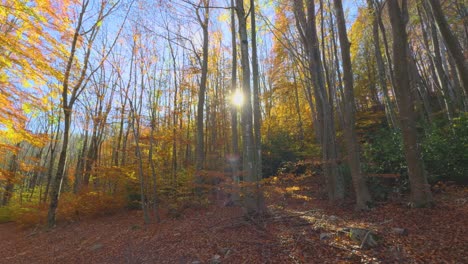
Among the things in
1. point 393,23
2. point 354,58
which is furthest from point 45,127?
point 354,58

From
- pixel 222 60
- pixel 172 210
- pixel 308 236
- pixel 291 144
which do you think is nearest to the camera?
pixel 308 236

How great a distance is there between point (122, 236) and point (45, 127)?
54.7ft

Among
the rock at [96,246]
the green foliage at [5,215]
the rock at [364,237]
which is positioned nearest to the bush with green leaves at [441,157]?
the rock at [364,237]

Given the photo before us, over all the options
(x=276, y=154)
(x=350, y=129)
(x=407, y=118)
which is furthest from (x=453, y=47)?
(x=276, y=154)

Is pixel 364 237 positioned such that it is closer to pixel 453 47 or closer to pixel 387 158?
pixel 453 47

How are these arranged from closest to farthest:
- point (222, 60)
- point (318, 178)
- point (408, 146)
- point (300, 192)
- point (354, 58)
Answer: point (408, 146) < point (300, 192) < point (318, 178) < point (222, 60) < point (354, 58)

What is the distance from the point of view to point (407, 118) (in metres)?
4.55

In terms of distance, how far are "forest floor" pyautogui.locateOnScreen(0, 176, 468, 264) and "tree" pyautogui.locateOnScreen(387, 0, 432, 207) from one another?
1.18ft

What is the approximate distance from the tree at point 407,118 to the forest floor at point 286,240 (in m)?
0.36

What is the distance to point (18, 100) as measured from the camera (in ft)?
21.9

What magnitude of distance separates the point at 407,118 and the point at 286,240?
339 cm

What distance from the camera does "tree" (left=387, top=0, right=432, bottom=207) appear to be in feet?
14.8

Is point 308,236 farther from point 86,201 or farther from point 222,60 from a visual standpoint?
point 222,60

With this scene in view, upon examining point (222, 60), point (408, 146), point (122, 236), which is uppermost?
point (222, 60)
